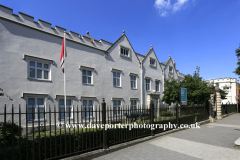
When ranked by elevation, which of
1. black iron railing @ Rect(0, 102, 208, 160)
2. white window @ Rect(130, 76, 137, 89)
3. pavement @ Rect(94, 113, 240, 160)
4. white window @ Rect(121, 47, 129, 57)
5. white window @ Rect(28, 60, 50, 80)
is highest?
white window @ Rect(121, 47, 129, 57)

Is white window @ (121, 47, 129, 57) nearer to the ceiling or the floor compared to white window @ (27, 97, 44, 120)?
nearer to the ceiling

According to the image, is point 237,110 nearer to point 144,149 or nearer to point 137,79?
point 137,79

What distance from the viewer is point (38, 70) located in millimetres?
11922

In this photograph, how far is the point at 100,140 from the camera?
648 cm

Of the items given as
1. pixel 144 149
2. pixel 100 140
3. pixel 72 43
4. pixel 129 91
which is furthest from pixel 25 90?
pixel 129 91

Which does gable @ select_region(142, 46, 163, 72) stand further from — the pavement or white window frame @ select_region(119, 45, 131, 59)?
the pavement

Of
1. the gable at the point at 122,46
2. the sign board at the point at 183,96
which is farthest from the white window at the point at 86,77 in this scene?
the sign board at the point at 183,96

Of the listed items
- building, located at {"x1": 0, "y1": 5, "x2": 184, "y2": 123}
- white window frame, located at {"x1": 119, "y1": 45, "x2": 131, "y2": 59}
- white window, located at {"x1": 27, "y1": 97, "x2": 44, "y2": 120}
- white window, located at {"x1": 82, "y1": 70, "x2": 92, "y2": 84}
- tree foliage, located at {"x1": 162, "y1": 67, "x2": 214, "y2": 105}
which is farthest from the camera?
white window frame, located at {"x1": 119, "y1": 45, "x2": 131, "y2": 59}

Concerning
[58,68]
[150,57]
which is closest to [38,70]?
[58,68]

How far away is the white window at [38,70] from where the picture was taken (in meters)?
11.5

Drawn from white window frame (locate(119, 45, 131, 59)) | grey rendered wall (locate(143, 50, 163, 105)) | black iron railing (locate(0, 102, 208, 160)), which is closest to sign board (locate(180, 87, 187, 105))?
black iron railing (locate(0, 102, 208, 160))

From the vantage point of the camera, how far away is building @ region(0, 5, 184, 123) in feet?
34.5

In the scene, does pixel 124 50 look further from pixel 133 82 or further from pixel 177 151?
pixel 177 151

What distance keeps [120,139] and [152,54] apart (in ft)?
61.2
